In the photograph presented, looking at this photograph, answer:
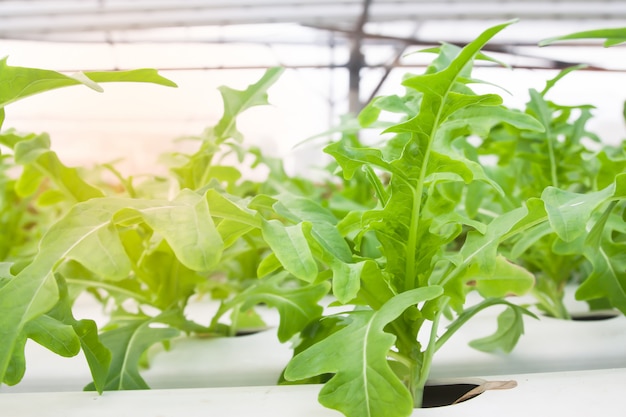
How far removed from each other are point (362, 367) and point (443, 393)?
176 mm

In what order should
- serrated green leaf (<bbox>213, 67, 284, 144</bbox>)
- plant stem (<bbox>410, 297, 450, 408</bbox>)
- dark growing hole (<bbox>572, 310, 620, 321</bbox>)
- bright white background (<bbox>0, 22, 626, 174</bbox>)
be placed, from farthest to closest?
bright white background (<bbox>0, 22, 626, 174</bbox>)
dark growing hole (<bbox>572, 310, 620, 321</bbox>)
serrated green leaf (<bbox>213, 67, 284, 144</bbox>)
plant stem (<bbox>410, 297, 450, 408</bbox>)

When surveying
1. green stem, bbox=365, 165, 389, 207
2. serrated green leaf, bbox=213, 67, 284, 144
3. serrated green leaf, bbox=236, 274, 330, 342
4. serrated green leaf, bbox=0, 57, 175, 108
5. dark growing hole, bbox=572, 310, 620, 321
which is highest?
serrated green leaf, bbox=0, 57, 175, 108

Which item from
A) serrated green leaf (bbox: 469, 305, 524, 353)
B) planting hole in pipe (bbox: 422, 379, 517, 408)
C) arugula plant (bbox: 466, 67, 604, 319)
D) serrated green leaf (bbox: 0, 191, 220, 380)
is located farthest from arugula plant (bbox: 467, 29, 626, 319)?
serrated green leaf (bbox: 0, 191, 220, 380)

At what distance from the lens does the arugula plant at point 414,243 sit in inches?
16.3

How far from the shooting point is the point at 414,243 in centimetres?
50

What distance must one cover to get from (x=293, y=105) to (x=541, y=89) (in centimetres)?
240

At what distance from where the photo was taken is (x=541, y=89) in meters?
0.80

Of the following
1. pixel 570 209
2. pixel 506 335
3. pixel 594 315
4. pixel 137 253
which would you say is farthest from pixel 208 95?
pixel 570 209

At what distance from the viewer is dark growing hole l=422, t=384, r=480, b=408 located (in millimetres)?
533

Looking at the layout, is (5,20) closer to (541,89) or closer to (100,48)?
(100,48)

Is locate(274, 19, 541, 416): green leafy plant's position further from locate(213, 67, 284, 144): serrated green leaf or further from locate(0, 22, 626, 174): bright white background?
locate(0, 22, 626, 174): bright white background

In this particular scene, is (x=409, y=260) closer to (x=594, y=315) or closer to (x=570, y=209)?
(x=570, y=209)

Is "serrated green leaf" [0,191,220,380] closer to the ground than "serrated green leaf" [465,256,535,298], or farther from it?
farther from it

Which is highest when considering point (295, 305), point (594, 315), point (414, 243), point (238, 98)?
point (238, 98)
